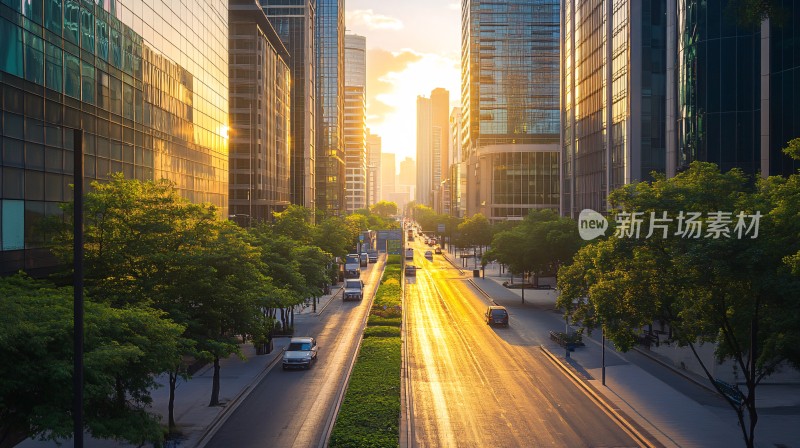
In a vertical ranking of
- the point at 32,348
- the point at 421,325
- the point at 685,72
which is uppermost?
the point at 685,72

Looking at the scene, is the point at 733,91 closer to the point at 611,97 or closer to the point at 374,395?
the point at 611,97

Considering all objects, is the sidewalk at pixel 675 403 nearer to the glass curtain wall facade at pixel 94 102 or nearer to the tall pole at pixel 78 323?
the tall pole at pixel 78 323

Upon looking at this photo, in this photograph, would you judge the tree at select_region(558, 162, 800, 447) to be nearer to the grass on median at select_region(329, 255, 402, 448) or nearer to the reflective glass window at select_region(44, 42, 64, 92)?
the grass on median at select_region(329, 255, 402, 448)

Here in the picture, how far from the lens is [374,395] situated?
28.3 meters

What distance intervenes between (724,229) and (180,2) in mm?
46914

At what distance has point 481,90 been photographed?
176125 mm

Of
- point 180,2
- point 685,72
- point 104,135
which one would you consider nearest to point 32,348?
point 104,135

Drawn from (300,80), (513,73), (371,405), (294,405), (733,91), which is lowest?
(294,405)

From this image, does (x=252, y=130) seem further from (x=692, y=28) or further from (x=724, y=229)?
(x=724, y=229)

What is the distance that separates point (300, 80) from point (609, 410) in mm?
130088

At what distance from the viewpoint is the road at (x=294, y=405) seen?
2434 cm

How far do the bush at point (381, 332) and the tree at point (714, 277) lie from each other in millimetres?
19693

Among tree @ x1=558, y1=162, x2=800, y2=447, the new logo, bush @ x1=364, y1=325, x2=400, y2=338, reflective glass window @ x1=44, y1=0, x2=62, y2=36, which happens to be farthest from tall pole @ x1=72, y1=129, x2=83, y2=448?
the new logo

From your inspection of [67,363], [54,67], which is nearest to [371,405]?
[67,363]
